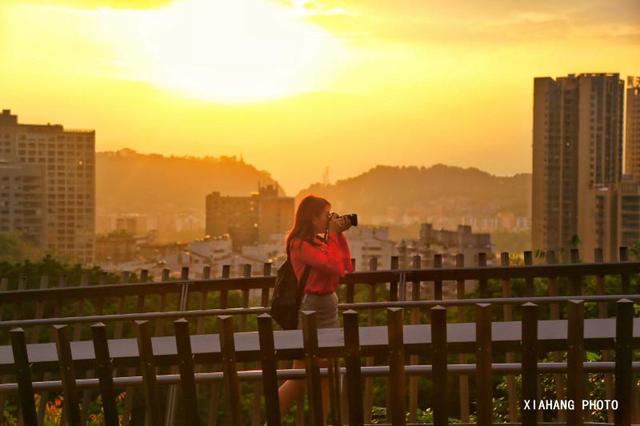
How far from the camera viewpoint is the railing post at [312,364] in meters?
3.45

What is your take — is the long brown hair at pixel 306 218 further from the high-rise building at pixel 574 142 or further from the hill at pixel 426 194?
the high-rise building at pixel 574 142

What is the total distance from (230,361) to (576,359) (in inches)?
44.6

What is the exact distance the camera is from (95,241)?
200ft

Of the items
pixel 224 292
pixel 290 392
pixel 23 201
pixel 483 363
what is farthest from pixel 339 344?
pixel 23 201

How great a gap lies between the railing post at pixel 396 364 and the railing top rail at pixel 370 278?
2566 mm

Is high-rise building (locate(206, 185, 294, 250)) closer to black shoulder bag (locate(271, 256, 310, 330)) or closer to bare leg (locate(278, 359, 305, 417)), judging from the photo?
black shoulder bag (locate(271, 256, 310, 330))

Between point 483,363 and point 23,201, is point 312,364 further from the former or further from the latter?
point 23,201

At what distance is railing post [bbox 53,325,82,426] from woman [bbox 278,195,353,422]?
2.15m

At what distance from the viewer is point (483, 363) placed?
138 inches

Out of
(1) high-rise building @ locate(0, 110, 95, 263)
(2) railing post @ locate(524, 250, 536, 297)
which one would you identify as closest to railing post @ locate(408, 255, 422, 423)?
(2) railing post @ locate(524, 250, 536, 297)

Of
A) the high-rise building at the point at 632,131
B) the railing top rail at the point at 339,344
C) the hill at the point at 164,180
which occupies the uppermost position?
the high-rise building at the point at 632,131

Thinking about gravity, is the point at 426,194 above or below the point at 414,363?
above

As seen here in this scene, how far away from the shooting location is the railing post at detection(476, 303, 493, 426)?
3.40m

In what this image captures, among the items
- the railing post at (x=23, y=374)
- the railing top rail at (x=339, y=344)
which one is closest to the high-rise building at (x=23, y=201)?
the railing top rail at (x=339, y=344)
